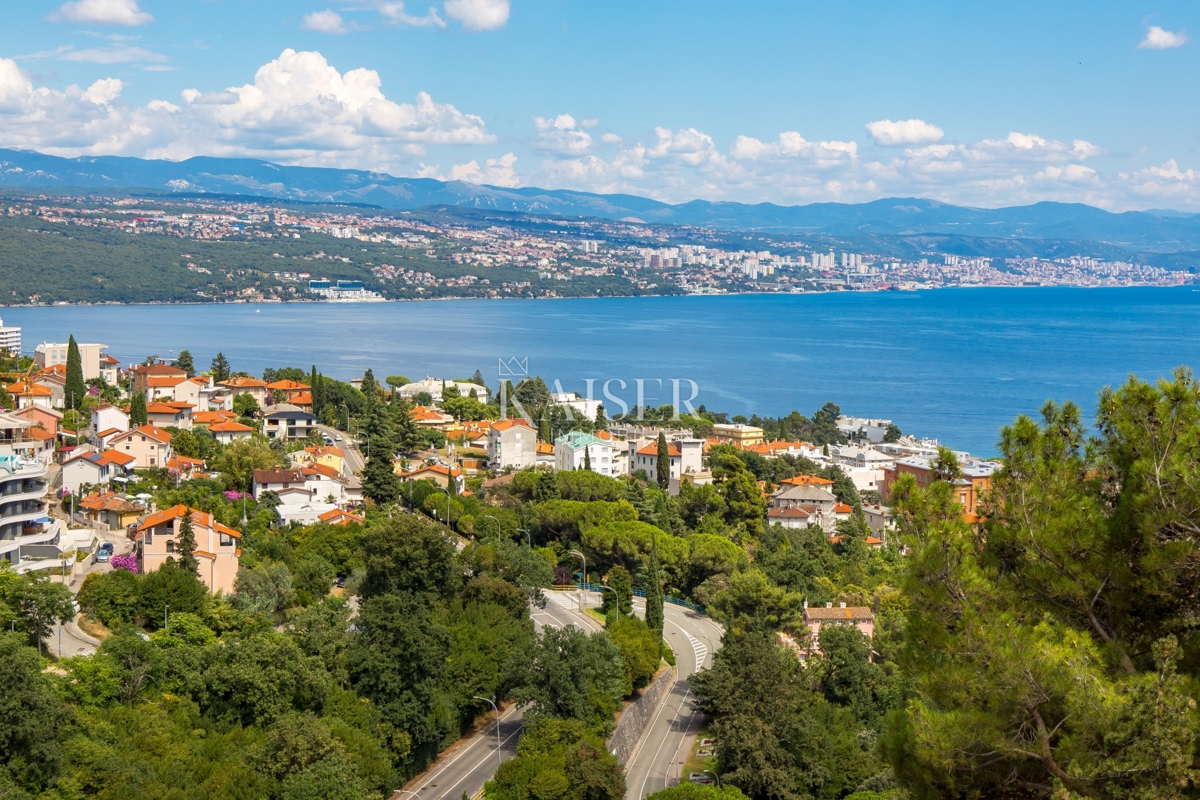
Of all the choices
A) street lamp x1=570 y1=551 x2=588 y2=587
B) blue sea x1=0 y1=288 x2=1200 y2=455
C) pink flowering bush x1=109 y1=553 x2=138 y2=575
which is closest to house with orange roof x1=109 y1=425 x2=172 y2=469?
pink flowering bush x1=109 y1=553 x2=138 y2=575

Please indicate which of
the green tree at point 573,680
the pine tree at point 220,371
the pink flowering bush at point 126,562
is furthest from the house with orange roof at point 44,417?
the green tree at point 573,680

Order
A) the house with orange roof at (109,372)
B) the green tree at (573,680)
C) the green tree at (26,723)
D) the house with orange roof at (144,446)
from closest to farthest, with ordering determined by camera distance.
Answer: the green tree at (26,723)
the green tree at (573,680)
the house with orange roof at (144,446)
the house with orange roof at (109,372)

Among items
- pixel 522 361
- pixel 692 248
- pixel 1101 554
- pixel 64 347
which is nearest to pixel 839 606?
pixel 1101 554

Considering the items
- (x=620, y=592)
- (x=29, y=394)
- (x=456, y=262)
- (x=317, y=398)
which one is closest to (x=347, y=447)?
(x=317, y=398)

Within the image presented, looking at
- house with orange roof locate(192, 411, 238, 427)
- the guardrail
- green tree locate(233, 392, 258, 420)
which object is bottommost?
the guardrail

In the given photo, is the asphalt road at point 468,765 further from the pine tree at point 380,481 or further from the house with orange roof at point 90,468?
the house with orange roof at point 90,468

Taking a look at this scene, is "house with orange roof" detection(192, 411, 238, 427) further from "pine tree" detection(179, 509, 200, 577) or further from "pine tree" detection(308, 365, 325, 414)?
"pine tree" detection(179, 509, 200, 577)

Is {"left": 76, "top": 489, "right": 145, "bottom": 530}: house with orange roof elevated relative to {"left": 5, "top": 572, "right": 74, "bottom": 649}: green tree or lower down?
lower down

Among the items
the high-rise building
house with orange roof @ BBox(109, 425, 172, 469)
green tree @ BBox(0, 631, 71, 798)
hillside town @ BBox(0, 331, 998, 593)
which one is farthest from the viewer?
the high-rise building
